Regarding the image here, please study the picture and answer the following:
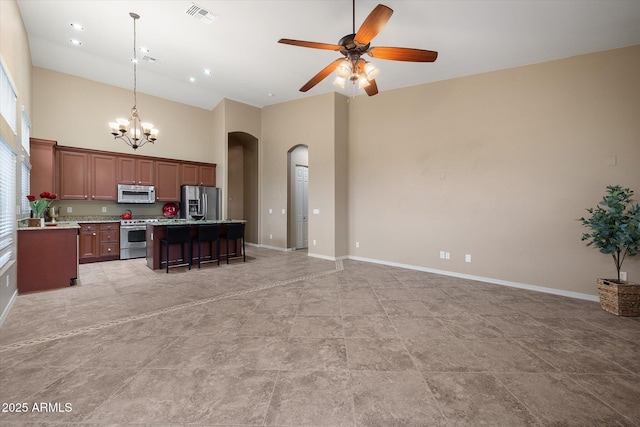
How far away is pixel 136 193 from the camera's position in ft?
21.4

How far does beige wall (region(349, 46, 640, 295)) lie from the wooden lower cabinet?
554 cm

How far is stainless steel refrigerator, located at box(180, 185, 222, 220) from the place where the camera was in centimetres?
701

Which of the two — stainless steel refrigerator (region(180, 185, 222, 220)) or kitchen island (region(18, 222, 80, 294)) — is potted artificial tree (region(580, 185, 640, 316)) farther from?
stainless steel refrigerator (region(180, 185, 222, 220))

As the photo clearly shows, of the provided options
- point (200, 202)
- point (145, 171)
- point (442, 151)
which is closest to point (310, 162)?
point (442, 151)

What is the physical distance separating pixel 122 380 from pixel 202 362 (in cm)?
51

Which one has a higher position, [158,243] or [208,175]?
[208,175]

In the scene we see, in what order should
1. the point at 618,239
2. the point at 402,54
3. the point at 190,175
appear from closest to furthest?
the point at 402,54
the point at 618,239
the point at 190,175

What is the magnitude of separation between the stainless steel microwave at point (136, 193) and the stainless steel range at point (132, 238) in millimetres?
521

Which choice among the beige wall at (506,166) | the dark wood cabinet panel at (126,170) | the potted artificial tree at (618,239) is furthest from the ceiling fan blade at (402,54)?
the dark wood cabinet panel at (126,170)

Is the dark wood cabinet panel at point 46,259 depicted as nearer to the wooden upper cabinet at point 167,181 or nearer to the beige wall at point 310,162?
the wooden upper cabinet at point 167,181

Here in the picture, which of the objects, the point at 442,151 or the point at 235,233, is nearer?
the point at 442,151

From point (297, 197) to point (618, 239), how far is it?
616 cm

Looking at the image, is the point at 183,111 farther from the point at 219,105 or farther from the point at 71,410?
the point at 71,410

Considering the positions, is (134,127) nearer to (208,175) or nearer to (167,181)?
(167,181)
